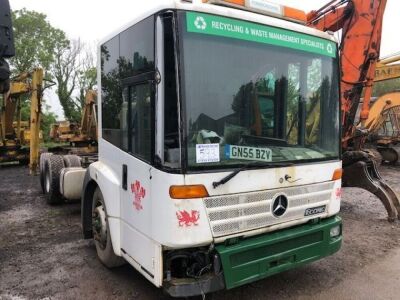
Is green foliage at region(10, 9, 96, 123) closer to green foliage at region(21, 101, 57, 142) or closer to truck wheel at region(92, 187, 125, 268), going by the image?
green foliage at region(21, 101, 57, 142)

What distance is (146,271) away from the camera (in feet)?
11.1

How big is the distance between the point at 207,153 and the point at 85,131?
9608mm

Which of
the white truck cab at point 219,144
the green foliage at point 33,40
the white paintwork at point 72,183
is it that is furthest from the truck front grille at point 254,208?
the green foliage at point 33,40

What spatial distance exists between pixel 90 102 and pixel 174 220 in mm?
8713

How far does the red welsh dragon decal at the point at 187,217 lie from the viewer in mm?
3096

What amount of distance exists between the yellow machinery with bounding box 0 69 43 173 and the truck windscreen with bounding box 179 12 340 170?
757cm

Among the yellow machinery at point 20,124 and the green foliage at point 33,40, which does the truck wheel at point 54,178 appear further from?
the green foliage at point 33,40

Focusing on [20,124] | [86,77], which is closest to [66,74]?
[86,77]

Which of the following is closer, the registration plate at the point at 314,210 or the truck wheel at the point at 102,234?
the registration plate at the point at 314,210

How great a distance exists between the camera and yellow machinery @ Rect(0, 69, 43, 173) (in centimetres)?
977

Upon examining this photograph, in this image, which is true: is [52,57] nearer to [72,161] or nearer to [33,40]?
[33,40]

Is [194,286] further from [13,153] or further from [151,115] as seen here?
[13,153]

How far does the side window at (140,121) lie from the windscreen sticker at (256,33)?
64 centimetres

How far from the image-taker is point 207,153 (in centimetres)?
317
